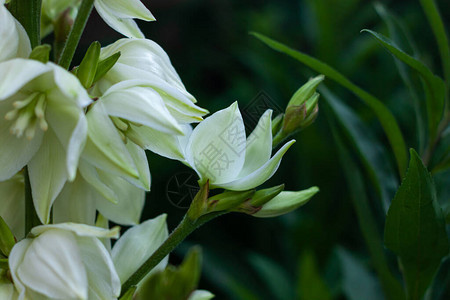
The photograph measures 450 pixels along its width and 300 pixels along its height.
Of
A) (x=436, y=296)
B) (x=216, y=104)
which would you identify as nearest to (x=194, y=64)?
(x=216, y=104)

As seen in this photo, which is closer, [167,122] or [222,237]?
[167,122]

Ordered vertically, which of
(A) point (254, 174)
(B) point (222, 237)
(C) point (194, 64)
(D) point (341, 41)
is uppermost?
(A) point (254, 174)

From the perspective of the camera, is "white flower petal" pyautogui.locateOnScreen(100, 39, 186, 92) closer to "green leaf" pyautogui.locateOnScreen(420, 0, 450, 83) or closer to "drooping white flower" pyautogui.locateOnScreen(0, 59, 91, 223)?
"drooping white flower" pyautogui.locateOnScreen(0, 59, 91, 223)

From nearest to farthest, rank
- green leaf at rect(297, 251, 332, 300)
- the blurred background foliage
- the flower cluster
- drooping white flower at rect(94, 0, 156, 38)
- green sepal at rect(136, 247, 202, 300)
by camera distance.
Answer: green sepal at rect(136, 247, 202, 300), the flower cluster, drooping white flower at rect(94, 0, 156, 38), green leaf at rect(297, 251, 332, 300), the blurred background foliage

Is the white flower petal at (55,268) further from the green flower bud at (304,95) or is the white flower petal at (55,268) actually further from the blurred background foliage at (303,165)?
the blurred background foliage at (303,165)

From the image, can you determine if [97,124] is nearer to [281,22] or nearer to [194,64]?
[194,64]

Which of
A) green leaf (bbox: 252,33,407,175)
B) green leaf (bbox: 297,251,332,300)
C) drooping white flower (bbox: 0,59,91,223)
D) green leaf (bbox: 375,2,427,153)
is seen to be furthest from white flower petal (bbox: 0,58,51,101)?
green leaf (bbox: 297,251,332,300)

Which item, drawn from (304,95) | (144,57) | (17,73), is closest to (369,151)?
(304,95)
